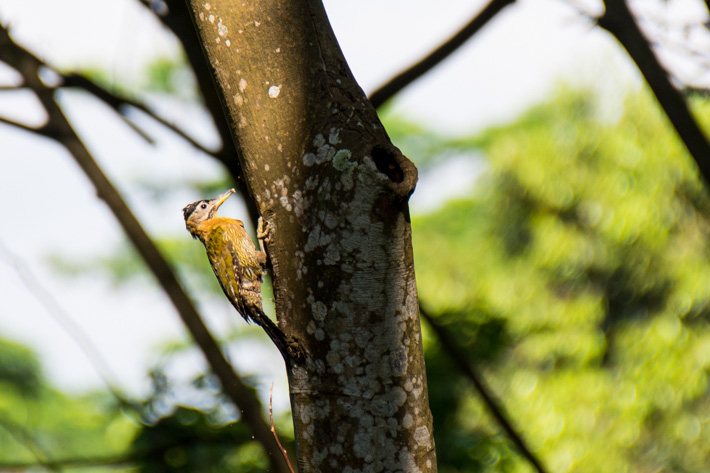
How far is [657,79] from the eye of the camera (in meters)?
1.88

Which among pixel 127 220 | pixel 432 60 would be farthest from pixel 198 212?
pixel 432 60

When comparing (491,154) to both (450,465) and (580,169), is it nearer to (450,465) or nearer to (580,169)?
(580,169)

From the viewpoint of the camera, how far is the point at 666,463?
13352mm

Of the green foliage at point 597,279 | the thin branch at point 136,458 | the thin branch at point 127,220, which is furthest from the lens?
the green foliage at point 597,279

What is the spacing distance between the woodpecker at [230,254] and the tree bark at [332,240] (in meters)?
0.71

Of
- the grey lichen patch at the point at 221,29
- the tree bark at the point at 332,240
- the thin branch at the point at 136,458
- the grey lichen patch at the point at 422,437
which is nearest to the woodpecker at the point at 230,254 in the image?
the tree bark at the point at 332,240

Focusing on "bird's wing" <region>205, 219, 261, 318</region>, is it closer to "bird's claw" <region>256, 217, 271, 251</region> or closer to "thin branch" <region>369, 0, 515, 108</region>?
"bird's claw" <region>256, 217, 271, 251</region>

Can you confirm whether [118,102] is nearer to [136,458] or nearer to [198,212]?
[198,212]

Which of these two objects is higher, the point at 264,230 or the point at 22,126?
the point at 22,126

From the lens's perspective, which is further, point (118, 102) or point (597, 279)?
point (597, 279)

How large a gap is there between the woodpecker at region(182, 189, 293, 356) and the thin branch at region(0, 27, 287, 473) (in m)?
0.28

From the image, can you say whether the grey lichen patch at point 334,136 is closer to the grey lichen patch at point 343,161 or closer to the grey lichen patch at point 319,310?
the grey lichen patch at point 343,161

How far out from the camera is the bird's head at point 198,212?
142 inches

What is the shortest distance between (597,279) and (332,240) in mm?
14923
